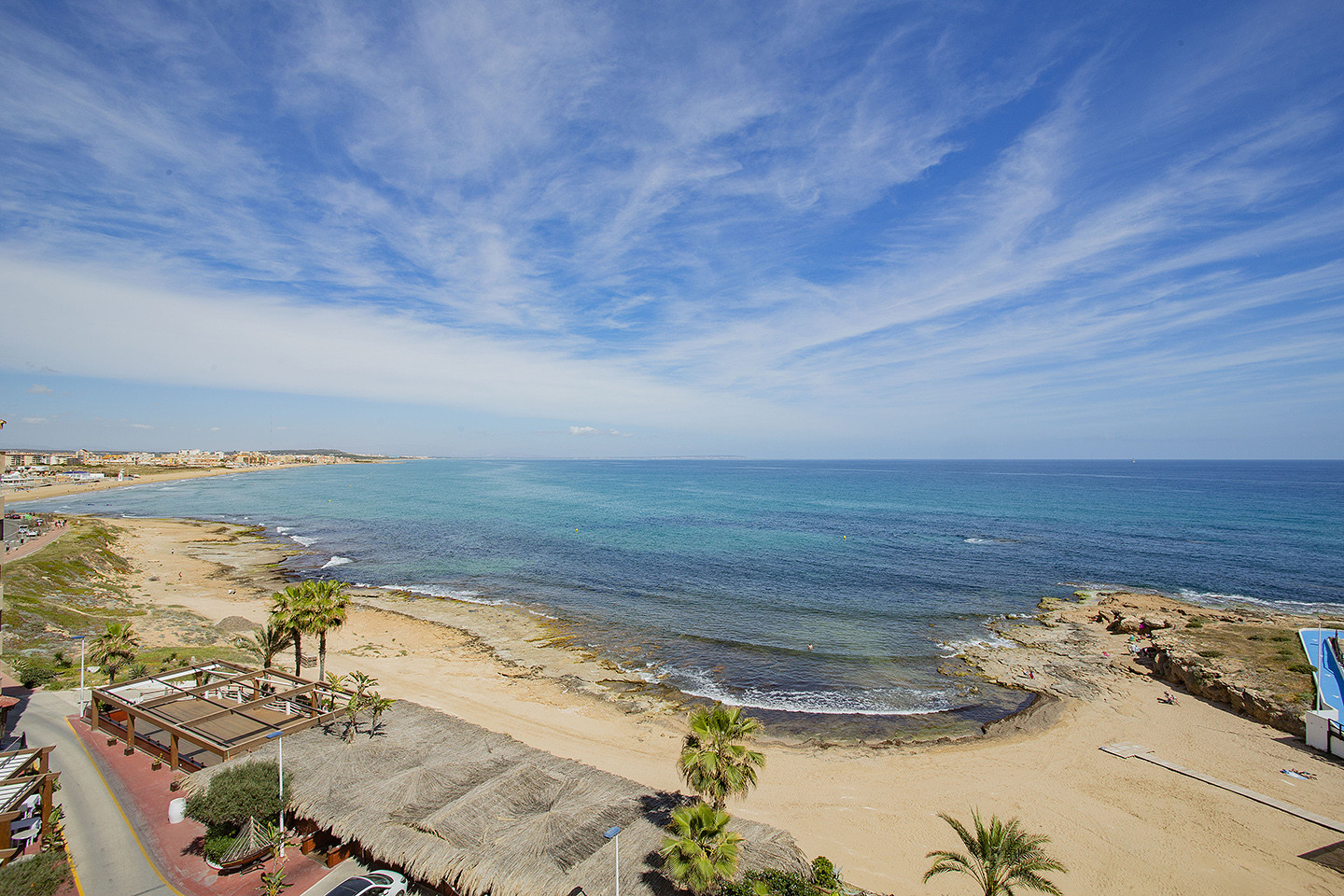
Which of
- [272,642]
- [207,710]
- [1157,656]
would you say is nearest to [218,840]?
[207,710]

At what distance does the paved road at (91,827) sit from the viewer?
16.0m

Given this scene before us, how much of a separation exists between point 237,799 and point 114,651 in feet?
64.6

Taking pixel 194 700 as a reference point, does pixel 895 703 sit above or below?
below

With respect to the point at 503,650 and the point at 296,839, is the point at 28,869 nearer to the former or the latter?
the point at 296,839

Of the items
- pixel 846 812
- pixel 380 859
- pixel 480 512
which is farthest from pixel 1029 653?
pixel 480 512

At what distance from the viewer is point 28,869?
42.6 feet

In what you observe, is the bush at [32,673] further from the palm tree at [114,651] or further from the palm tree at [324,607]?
the palm tree at [324,607]

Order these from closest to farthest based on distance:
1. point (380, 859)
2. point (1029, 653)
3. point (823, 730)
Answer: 1. point (380, 859)
2. point (823, 730)
3. point (1029, 653)

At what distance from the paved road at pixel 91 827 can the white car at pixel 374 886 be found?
15.6 feet

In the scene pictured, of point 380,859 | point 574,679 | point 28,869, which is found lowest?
point 574,679

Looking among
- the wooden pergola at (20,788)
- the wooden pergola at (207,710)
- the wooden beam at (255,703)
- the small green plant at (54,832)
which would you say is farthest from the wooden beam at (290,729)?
the wooden pergola at (20,788)

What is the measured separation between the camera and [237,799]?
17328 millimetres

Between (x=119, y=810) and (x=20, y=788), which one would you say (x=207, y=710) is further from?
(x=20, y=788)

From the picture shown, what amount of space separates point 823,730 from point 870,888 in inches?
441
